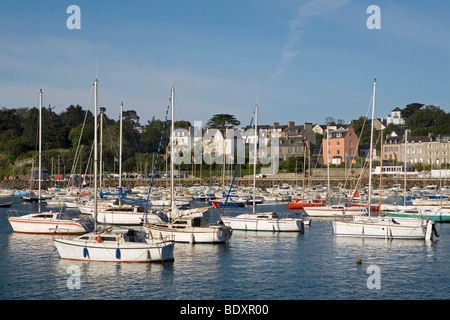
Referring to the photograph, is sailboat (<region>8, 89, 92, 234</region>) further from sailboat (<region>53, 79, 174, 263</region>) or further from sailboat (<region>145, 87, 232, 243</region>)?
sailboat (<region>53, 79, 174, 263</region>)

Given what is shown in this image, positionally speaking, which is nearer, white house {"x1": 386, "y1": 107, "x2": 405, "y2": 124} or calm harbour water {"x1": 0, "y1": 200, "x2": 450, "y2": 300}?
calm harbour water {"x1": 0, "y1": 200, "x2": 450, "y2": 300}

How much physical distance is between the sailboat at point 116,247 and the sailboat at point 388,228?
17.1m

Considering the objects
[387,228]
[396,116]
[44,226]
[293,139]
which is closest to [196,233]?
[44,226]

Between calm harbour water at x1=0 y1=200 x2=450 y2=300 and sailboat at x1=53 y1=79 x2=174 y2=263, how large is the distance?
45cm

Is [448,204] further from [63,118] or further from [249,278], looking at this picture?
[63,118]

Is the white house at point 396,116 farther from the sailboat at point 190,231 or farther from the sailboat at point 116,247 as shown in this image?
the sailboat at point 116,247

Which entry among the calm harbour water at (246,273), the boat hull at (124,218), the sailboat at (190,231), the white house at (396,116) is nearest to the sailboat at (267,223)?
the calm harbour water at (246,273)

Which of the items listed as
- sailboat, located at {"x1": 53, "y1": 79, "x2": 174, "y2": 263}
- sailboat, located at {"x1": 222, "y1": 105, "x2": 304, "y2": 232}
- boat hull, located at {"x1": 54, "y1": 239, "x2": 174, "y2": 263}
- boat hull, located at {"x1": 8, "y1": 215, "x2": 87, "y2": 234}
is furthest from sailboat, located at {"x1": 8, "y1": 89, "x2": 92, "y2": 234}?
sailboat, located at {"x1": 222, "y1": 105, "x2": 304, "y2": 232}

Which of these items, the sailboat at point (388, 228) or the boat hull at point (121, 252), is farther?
the sailboat at point (388, 228)

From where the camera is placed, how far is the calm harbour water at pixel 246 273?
25.1 m

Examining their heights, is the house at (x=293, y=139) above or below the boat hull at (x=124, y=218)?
above

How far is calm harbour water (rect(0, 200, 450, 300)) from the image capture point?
25141 mm

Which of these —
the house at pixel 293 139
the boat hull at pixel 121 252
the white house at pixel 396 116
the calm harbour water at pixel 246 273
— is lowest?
the calm harbour water at pixel 246 273
